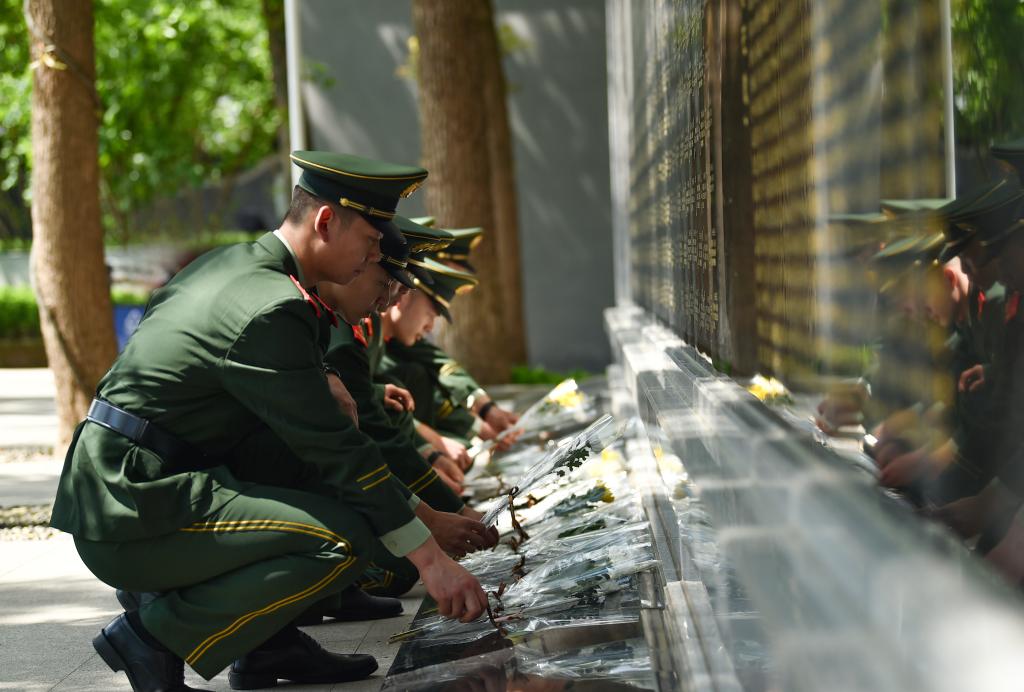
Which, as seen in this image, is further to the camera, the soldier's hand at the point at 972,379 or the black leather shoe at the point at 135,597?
the black leather shoe at the point at 135,597

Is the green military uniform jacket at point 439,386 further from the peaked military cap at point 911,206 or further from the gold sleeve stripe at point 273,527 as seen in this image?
the peaked military cap at point 911,206

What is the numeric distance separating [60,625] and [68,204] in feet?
18.1

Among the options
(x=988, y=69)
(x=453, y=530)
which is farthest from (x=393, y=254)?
(x=988, y=69)

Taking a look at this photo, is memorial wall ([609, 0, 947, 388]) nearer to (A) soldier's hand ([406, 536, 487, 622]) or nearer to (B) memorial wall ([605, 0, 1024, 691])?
(B) memorial wall ([605, 0, 1024, 691])

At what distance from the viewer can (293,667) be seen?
165 inches

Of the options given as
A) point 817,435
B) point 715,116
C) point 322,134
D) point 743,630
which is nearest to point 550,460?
point 715,116

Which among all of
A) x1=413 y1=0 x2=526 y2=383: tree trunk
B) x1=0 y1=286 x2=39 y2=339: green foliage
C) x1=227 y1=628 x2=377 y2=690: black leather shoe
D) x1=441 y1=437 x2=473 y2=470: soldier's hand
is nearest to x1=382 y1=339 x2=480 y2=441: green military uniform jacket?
x1=441 y1=437 x2=473 y2=470: soldier's hand

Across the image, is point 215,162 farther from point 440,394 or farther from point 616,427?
point 616,427

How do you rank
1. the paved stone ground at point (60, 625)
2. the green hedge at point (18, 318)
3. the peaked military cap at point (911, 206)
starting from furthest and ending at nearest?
the green hedge at point (18, 318) < the paved stone ground at point (60, 625) < the peaked military cap at point (911, 206)

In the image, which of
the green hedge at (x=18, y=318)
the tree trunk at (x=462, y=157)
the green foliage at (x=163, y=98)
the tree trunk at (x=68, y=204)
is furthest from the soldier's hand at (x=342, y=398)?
the green hedge at (x=18, y=318)

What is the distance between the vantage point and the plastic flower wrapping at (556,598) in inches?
147

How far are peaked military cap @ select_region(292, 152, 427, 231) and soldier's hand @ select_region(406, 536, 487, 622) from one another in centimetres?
103

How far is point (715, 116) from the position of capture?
3672 millimetres

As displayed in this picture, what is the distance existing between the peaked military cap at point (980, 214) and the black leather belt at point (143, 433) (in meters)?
2.77
